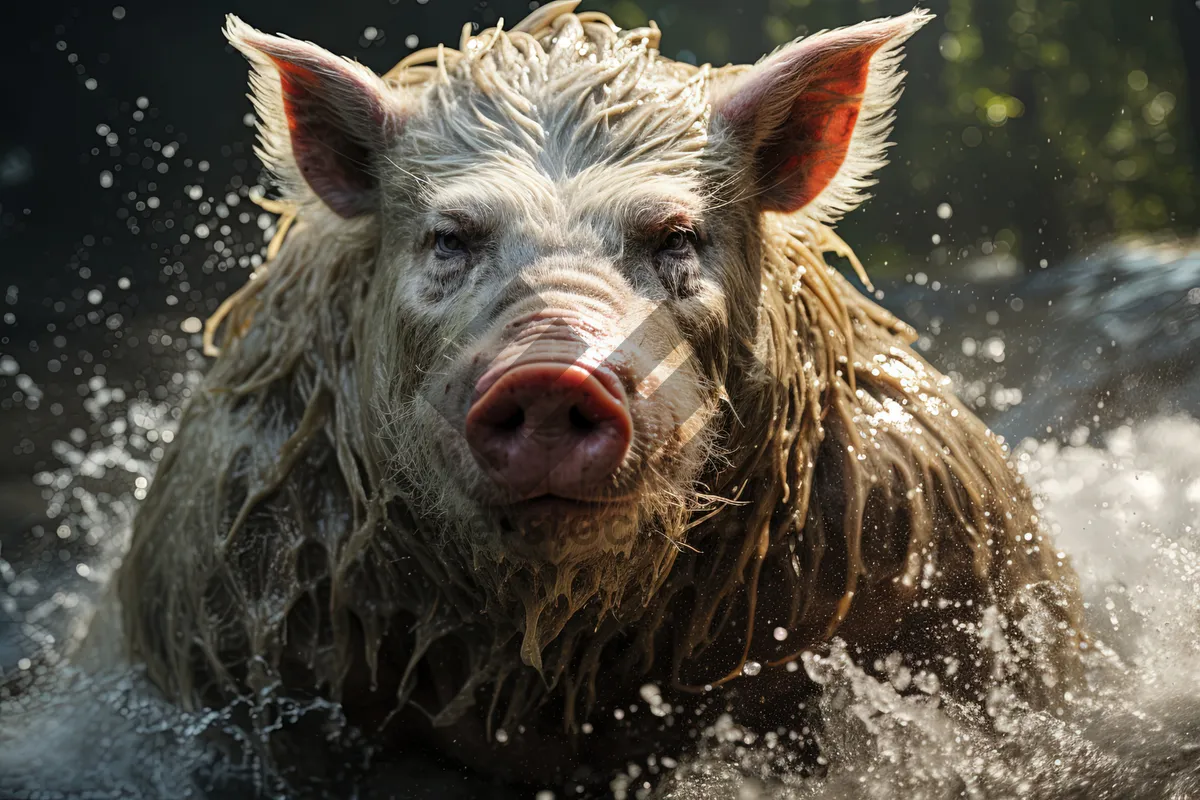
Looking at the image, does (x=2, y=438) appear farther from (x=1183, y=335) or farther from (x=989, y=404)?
(x=1183, y=335)

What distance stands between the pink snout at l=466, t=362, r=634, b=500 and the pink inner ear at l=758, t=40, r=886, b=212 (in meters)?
0.94

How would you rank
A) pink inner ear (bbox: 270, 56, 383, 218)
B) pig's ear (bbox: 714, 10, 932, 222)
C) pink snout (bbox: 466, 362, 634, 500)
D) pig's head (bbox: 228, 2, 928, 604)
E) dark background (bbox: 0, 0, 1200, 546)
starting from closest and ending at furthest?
pink snout (bbox: 466, 362, 634, 500) → pig's head (bbox: 228, 2, 928, 604) → pig's ear (bbox: 714, 10, 932, 222) → pink inner ear (bbox: 270, 56, 383, 218) → dark background (bbox: 0, 0, 1200, 546)

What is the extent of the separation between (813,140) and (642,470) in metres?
0.96

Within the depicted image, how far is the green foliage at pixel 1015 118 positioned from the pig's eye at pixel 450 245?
6.25m

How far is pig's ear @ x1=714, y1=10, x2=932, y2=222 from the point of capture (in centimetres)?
243

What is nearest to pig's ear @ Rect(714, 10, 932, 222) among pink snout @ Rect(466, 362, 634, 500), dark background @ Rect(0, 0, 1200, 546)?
pink snout @ Rect(466, 362, 634, 500)

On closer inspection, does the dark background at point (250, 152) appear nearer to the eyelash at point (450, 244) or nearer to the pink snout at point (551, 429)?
the eyelash at point (450, 244)

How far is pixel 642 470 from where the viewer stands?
2012mm

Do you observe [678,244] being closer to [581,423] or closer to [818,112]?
[818,112]

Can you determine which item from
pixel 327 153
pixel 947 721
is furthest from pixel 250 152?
pixel 947 721

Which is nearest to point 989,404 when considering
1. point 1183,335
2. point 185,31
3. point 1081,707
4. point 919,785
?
point 1183,335

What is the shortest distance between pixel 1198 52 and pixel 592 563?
6.61 m

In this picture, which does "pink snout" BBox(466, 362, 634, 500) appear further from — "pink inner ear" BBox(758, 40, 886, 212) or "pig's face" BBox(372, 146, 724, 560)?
"pink inner ear" BBox(758, 40, 886, 212)

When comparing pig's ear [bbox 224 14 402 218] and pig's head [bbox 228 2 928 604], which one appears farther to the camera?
pig's ear [bbox 224 14 402 218]
